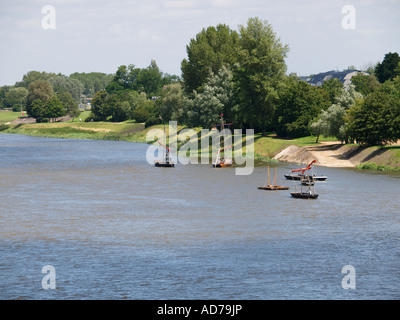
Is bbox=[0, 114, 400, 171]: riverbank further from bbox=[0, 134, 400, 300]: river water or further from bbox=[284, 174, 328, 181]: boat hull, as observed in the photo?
bbox=[284, 174, 328, 181]: boat hull

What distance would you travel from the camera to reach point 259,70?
467 feet

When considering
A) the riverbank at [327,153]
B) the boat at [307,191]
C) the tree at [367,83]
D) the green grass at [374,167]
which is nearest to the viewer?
the boat at [307,191]

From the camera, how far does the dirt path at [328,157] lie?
10950 cm

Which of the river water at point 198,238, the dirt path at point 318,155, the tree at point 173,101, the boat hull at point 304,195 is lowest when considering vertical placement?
the river water at point 198,238

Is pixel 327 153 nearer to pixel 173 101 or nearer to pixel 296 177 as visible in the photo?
pixel 296 177

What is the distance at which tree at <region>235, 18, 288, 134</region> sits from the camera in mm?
140000

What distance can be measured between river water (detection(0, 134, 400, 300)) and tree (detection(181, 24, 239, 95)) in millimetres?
74758

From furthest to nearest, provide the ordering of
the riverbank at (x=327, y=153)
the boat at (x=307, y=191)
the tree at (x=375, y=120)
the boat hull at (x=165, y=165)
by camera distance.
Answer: the boat hull at (x=165, y=165) < the tree at (x=375, y=120) < the riverbank at (x=327, y=153) < the boat at (x=307, y=191)

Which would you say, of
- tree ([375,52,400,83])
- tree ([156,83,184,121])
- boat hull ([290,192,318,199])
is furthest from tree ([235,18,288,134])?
boat hull ([290,192,318,199])

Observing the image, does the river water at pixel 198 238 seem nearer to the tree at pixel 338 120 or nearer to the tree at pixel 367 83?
the tree at pixel 338 120

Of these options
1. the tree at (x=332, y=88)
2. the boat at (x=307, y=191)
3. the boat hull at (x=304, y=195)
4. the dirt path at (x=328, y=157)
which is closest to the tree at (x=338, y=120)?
the dirt path at (x=328, y=157)

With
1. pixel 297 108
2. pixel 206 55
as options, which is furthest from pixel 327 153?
pixel 206 55

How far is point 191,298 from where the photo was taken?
39.6 metres

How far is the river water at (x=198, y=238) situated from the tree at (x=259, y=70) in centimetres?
4885
